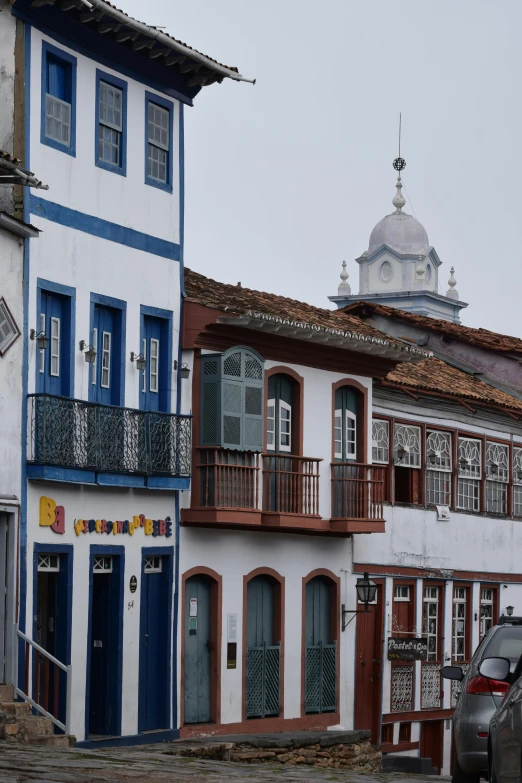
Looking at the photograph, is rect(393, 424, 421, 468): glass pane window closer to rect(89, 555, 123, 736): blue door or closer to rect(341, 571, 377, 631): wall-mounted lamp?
rect(341, 571, 377, 631): wall-mounted lamp

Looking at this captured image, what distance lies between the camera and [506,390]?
36.0 m

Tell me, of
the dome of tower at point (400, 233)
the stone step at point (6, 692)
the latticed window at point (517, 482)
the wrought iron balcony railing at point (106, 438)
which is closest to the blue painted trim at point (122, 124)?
the wrought iron balcony railing at point (106, 438)

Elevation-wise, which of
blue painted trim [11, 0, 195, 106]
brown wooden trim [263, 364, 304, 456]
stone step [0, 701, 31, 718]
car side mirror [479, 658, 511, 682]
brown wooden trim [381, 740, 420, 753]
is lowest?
brown wooden trim [381, 740, 420, 753]

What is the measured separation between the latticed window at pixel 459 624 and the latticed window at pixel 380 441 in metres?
3.64

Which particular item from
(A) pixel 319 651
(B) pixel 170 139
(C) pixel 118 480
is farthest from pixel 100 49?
(A) pixel 319 651

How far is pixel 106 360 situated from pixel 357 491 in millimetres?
5974

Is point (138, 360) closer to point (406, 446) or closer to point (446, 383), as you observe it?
point (406, 446)

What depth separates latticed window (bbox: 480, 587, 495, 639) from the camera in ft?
108

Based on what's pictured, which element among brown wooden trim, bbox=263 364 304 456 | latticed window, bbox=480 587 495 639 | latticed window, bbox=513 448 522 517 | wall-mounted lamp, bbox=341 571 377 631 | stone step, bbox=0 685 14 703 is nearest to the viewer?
stone step, bbox=0 685 14 703

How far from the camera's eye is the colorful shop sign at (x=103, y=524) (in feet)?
70.4

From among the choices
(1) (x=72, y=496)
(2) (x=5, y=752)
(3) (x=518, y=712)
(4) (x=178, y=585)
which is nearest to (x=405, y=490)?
(4) (x=178, y=585)

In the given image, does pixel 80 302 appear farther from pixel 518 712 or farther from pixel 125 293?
pixel 518 712

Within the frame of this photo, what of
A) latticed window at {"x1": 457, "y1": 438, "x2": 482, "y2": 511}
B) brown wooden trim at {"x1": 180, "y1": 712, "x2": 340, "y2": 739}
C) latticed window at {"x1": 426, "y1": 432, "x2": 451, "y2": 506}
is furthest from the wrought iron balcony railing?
latticed window at {"x1": 457, "y1": 438, "x2": 482, "y2": 511}

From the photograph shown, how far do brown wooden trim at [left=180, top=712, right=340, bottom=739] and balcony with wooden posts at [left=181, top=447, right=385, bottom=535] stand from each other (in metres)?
2.85
